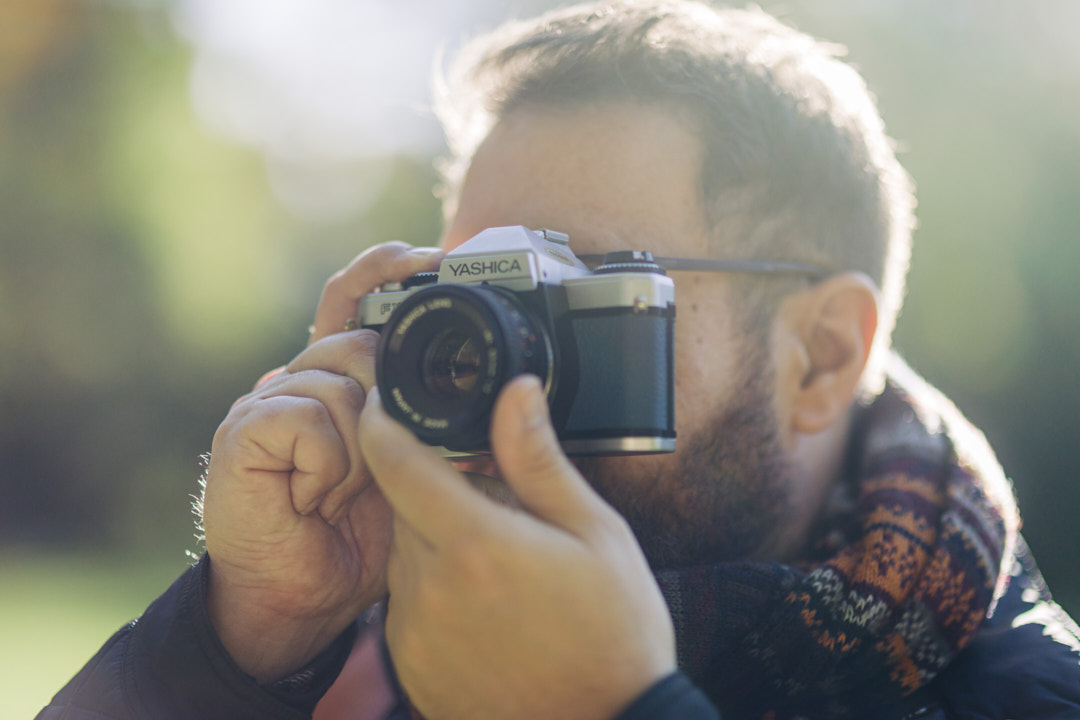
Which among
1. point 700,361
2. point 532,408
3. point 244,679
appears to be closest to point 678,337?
point 700,361

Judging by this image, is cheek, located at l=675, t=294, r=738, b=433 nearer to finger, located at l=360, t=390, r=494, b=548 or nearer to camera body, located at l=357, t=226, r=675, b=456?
camera body, located at l=357, t=226, r=675, b=456

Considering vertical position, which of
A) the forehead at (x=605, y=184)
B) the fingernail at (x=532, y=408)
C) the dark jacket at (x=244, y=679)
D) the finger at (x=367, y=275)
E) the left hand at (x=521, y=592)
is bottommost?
the dark jacket at (x=244, y=679)

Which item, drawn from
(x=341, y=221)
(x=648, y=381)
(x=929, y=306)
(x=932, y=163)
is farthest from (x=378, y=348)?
(x=341, y=221)

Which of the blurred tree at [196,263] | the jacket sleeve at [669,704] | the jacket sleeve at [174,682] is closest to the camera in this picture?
the jacket sleeve at [669,704]

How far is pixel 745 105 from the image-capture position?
1.38 m

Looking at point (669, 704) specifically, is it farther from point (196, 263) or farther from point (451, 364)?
point (196, 263)

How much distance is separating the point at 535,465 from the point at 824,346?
84cm

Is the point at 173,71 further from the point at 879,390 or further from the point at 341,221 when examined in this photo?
the point at 879,390

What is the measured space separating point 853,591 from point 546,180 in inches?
31.1

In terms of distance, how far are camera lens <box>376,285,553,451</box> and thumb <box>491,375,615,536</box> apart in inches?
3.4

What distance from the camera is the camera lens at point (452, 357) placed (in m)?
0.82

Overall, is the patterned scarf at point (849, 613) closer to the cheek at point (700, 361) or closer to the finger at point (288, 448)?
the cheek at point (700, 361)

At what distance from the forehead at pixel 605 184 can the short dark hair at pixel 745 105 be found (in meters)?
0.04

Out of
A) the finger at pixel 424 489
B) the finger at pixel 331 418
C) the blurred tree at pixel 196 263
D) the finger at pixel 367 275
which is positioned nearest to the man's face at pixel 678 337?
the finger at pixel 367 275
